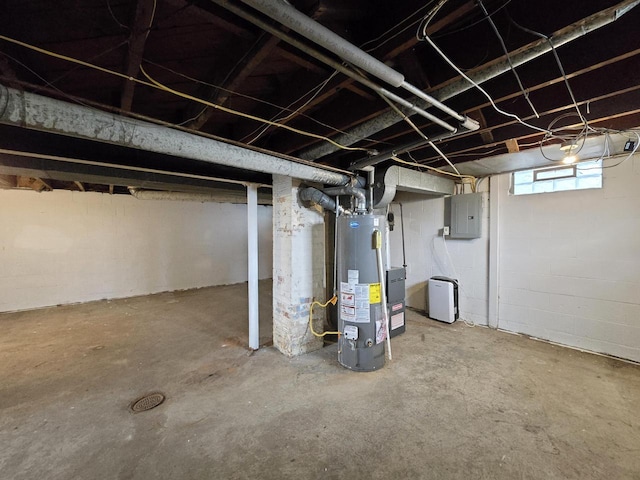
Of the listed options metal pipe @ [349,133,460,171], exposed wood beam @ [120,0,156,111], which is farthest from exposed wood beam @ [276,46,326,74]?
metal pipe @ [349,133,460,171]

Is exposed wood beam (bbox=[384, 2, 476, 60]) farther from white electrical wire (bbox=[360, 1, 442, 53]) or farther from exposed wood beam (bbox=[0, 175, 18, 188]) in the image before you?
exposed wood beam (bbox=[0, 175, 18, 188])

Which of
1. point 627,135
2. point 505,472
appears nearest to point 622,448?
point 505,472

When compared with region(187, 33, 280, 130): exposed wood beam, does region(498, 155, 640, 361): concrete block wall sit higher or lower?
lower

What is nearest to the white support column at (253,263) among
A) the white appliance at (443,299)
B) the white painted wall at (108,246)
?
the white appliance at (443,299)

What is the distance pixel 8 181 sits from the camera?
13.9 ft

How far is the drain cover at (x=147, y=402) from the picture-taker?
2.00 meters

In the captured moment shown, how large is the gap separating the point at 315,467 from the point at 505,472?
1.04m

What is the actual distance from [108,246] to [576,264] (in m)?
7.28

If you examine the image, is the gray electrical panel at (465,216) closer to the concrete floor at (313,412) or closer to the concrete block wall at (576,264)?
the concrete block wall at (576,264)

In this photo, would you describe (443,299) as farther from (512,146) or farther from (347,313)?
(512,146)

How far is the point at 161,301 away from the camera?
5004mm

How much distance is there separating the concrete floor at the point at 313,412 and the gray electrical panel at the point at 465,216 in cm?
135

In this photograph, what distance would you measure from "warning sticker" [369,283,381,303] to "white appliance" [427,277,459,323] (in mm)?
1693

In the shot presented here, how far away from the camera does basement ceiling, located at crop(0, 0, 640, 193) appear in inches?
41.6
